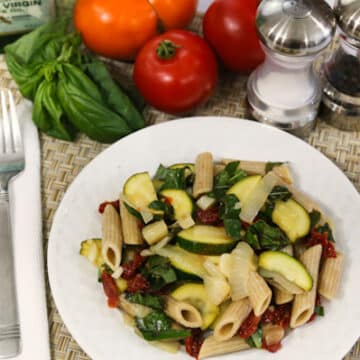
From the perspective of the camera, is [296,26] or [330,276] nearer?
[330,276]

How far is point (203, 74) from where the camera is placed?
5.01 ft

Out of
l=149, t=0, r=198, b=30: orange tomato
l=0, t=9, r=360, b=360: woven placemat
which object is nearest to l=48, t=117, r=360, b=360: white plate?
l=0, t=9, r=360, b=360: woven placemat

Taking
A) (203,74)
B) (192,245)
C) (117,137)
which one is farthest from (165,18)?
(192,245)

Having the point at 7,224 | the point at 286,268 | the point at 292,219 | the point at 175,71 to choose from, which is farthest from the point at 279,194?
the point at 7,224

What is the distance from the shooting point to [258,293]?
3.78 ft

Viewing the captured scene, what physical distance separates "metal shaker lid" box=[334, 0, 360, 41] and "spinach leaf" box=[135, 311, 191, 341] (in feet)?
2.32

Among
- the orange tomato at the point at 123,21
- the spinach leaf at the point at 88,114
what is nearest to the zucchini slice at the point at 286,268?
the spinach leaf at the point at 88,114

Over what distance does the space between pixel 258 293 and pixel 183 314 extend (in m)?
0.14

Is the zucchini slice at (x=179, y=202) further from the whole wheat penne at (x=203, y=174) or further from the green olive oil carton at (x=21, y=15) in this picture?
the green olive oil carton at (x=21, y=15)

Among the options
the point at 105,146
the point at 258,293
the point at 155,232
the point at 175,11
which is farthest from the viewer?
the point at 175,11

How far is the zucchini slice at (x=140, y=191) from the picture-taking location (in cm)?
130

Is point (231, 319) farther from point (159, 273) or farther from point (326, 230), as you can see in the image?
point (326, 230)

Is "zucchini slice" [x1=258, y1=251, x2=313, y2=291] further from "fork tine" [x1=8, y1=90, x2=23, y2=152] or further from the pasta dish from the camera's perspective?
"fork tine" [x1=8, y1=90, x2=23, y2=152]

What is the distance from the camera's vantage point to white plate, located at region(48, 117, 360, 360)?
1.18m
